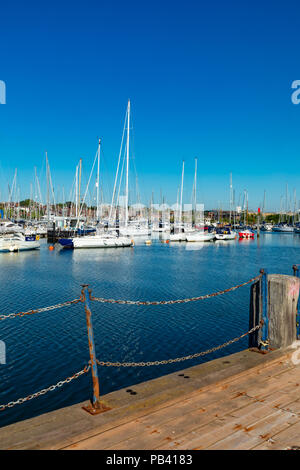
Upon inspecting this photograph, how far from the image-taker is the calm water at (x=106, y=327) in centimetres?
1063

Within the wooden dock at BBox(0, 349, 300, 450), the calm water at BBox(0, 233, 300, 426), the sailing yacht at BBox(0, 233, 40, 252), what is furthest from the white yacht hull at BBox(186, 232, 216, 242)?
the wooden dock at BBox(0, 349, 300, 450)

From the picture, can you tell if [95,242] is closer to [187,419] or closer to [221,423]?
[187,419]

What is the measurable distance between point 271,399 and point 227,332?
1051 centimetres

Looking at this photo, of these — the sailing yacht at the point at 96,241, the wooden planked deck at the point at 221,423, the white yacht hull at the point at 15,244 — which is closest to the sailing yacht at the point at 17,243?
the white yacht hull at the point at 15,244

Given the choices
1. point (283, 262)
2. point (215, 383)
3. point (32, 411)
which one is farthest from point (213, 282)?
point (215, 383)

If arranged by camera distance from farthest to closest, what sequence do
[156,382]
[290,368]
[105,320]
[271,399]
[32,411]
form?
[105,320] < [32,411] < [290,368] < [156,382] < [271,399]

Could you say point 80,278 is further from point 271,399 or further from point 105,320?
point 271,399

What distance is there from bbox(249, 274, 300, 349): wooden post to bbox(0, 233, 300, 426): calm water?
492 cm

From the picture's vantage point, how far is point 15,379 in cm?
1075

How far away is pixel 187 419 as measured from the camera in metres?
4.48

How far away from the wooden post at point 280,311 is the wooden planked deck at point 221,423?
143 cm

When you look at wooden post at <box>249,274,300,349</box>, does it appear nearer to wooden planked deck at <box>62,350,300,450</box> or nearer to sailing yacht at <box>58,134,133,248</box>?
wooden planked deck at <box>62,350,300,450</box>

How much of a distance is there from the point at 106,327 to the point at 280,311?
Answer: 10227 millimetres

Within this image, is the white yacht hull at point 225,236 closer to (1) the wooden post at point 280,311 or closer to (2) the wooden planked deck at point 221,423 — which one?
(1) the wooden post at point 280,311
